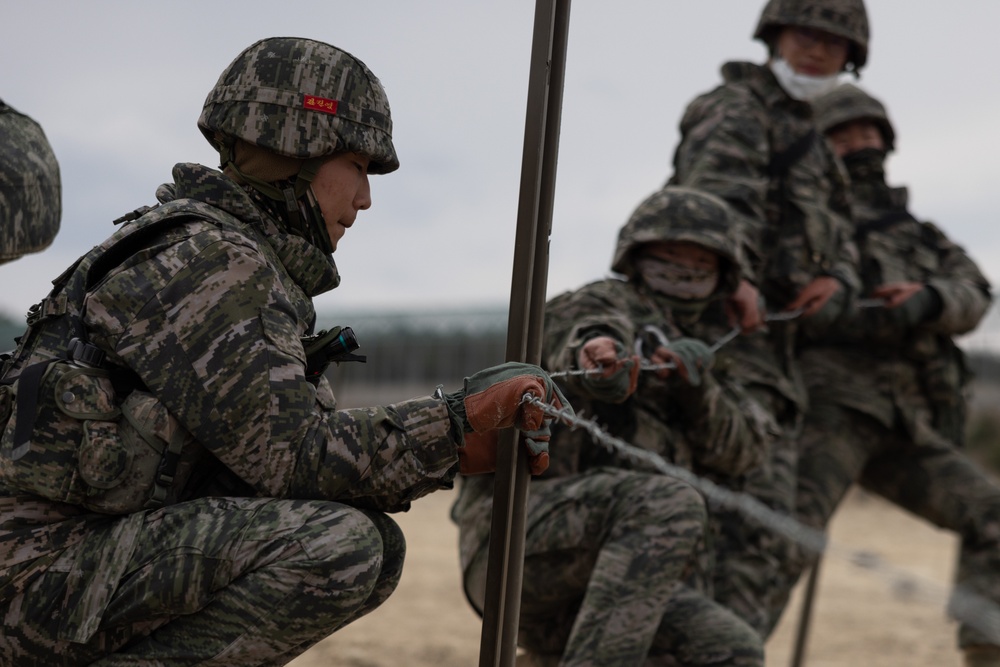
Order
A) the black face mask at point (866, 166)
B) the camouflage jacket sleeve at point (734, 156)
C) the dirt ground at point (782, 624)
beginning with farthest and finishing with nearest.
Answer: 1. the dirt ground at point (782, 624)
2. the black face mask at point (866, 166)
3. the camouflage jacket sleeve at point (734, 156)

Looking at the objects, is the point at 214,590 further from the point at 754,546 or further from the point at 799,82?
the point at 799,82

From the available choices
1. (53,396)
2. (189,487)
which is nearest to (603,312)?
(189,487)

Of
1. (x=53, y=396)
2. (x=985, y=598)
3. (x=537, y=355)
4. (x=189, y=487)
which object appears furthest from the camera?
(x=985, y=598)

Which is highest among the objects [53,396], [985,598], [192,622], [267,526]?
[53,396]

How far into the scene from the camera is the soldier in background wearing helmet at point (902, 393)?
671 cm

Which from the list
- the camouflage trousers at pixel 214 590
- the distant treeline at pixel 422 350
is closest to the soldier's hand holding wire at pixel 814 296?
the camouflage trousers at pixel 214 590

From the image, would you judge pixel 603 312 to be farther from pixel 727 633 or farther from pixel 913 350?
pixel 913 350

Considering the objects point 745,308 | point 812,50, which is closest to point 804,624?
point 745,308

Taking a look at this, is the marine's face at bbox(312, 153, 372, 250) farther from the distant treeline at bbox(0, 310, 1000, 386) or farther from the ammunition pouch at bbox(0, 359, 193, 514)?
the distant treeline at bbox(0, 310, 1000, 386)

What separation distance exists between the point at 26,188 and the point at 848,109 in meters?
4.32

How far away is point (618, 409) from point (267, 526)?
1.88 metres

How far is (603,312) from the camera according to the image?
15.8ft

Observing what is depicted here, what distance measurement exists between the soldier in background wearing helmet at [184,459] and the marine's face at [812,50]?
11.7ft

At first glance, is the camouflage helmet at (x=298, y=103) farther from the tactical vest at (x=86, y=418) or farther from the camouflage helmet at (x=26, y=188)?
the camouflage helmet at (x=26, y=188)
